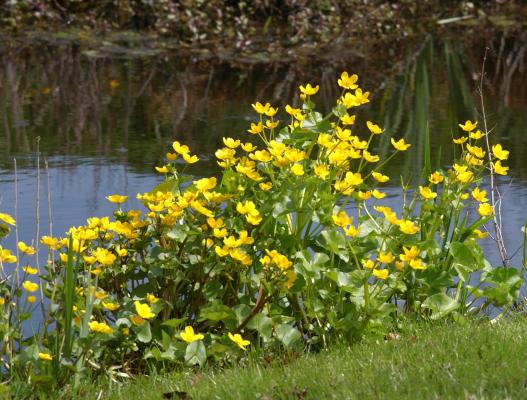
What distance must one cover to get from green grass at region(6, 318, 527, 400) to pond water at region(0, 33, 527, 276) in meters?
1.20

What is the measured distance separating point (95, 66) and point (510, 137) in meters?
5.73

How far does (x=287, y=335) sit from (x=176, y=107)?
615cm

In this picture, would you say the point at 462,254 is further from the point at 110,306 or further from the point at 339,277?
the point at 110,306

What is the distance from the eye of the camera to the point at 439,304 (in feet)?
15.3

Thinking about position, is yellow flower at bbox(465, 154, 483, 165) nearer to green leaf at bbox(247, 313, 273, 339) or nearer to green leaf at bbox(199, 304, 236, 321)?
green leaf at bbox(247, 313, 273, 339)

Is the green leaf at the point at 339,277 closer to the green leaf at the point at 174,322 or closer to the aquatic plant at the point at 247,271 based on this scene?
the aquatic plant at the point at 247,271

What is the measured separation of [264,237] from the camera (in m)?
4.59

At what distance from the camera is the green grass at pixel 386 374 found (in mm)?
3615

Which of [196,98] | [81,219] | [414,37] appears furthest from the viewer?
[414,37]

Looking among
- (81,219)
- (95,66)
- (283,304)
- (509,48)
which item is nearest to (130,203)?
(81,219)

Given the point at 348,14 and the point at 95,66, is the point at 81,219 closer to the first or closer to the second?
the point at 95,66

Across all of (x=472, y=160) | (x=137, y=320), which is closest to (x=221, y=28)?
(x=472, y=160)

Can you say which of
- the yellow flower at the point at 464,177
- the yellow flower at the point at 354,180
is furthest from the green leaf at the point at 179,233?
the yellow flower at the point at 464,177

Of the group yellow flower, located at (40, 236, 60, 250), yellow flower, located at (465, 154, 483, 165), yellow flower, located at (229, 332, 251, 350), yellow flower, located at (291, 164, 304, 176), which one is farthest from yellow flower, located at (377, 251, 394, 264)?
yellow flower, located at (40, 236, 60, 250)
